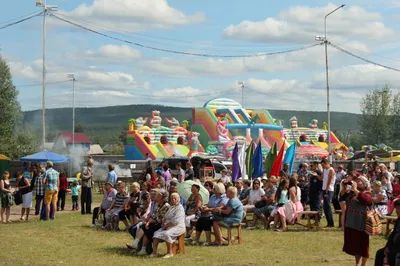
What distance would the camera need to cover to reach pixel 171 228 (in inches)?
508

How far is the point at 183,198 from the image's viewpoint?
17.1m

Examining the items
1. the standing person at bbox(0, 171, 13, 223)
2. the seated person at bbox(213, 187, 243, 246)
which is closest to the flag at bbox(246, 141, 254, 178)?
the standing person at bbox(0, 171, 13, 223)

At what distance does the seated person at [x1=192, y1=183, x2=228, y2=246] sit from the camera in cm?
1457

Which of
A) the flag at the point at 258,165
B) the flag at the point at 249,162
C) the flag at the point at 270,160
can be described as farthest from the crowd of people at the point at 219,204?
the flag at the point at 249,162

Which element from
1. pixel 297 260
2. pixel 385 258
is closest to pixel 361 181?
pixel 297 260

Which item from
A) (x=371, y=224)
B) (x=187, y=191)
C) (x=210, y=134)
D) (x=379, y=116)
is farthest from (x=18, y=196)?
(x=379, y=116)

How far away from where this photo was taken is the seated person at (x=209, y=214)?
14570 mm

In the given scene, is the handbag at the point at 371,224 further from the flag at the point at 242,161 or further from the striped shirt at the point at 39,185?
the flag at the point at 242,161

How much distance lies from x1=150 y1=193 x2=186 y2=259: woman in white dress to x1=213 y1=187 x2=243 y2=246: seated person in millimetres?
1519

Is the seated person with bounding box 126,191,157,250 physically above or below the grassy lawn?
above

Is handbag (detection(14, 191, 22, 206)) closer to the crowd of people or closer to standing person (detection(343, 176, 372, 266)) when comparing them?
the crowd of people

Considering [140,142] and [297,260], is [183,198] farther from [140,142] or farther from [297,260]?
[140,142]

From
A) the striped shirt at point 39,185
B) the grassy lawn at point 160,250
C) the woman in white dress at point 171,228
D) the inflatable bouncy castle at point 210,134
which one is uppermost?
the inflatable bouncy castle at point 210,134

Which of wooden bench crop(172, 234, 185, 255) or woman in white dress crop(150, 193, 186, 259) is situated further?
wooden bench crop(172, 234, 185, 255)
